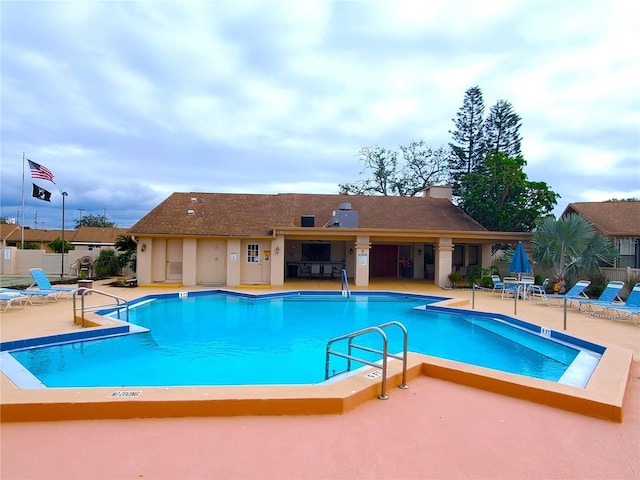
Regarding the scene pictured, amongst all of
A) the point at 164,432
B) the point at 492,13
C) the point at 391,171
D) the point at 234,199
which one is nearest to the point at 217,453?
the point at 164,432

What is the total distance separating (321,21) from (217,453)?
33.1 ft

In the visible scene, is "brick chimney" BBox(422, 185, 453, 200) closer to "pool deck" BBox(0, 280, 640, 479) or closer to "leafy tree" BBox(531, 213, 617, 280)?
"leafy tree" BBox(531, 213, 617, 280)

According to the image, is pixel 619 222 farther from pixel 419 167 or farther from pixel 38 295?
pixel 38 295

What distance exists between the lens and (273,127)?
20062mm

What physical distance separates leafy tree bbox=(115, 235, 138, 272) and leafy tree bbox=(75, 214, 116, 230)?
53.5 meters

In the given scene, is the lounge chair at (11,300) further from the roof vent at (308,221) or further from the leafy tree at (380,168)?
the leafy tree at (380,168)

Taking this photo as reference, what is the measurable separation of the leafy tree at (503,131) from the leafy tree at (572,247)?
66.5 ft

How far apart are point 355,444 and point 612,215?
21457 millimetres

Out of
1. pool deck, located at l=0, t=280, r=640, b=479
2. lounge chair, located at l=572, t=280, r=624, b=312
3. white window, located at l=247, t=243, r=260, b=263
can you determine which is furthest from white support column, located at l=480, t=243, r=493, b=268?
pool deck, located at l=0, t=280, r=640, b=479

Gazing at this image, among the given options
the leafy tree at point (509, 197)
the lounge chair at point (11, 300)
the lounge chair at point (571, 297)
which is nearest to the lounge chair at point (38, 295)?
the lounge chair at point (11, 300)

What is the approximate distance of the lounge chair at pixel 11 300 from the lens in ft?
37.1

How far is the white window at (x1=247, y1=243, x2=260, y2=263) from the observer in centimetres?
1942

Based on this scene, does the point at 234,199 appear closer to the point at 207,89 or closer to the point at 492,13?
the point at 207,89

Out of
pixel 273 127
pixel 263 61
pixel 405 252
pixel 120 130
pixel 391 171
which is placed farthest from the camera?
pixel 391 171
